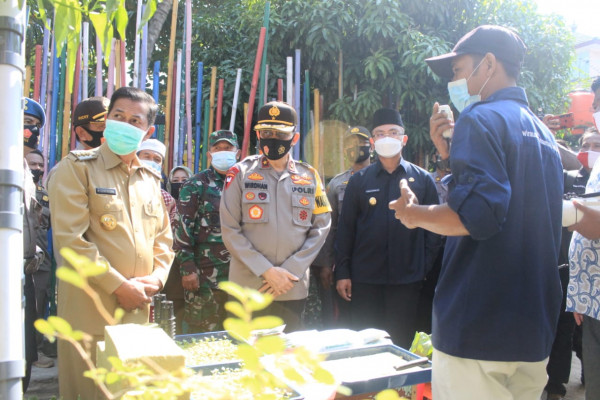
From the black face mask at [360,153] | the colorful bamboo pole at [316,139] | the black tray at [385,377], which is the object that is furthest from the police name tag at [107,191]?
the colorful bamboo pole at [316,139]

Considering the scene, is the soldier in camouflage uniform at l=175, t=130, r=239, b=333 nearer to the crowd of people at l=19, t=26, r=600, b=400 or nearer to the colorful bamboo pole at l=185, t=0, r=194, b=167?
the crowd of people at l=19, t=26, r=600, b=400

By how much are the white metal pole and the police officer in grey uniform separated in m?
1.93

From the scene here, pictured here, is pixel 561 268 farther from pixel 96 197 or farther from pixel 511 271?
pixel 96 197

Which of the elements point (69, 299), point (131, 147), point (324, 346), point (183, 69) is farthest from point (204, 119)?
point (324, 346)

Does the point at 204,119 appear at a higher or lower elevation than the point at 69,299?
higher

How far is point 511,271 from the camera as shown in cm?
183

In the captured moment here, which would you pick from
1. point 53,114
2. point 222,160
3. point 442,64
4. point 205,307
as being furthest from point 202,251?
point 442,64

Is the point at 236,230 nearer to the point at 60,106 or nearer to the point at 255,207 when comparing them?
the point at 255,207

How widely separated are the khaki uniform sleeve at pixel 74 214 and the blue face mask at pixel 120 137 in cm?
20

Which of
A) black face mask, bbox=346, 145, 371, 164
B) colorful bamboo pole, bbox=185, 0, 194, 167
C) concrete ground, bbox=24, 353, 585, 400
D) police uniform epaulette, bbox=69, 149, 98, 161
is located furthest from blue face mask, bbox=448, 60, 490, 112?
colorful bamboo pole, bbox=185, 0, 194, 167

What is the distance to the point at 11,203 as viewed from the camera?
4.64 feet

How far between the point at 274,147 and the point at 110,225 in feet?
4.21

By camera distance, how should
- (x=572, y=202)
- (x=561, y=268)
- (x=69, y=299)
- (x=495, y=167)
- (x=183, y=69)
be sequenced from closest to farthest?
(x=495, y=167), (x=572, y=202), (x=69, y=299), (x=561, y=268), (x=183, y=69)

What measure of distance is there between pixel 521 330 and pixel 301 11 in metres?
5.63
